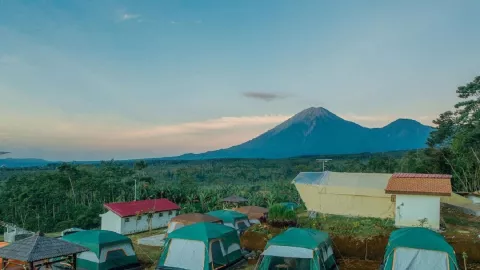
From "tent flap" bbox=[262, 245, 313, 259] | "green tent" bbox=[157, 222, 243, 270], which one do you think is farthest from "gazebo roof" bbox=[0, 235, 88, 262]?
"tent flap" bbox=[262, 245, 313, 259]

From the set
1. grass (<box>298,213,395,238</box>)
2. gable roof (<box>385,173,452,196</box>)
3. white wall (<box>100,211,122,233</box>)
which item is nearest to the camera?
grass (<box>298,213,395,238</box>)

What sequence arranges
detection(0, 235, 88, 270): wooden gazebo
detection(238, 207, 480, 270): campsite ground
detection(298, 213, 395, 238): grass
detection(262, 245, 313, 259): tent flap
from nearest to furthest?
detection(0, 235, 88, 270): wooden gazebo → detection(262, 245, 313, 259): tent flap → detection(238, 207, 480, 270): campsite ground → detection(298, 213, 395, 238): grass

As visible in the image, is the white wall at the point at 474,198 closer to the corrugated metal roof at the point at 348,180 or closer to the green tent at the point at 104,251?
the corrugated metal roof at the point at 348,180

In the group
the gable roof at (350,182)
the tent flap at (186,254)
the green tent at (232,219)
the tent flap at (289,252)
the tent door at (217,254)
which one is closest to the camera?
the tent flap at (289,252)

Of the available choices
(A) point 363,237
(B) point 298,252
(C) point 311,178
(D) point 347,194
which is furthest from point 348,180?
(B) point 298,252

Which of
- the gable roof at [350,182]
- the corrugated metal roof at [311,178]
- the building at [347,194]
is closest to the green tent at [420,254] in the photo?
the building at [347,194]

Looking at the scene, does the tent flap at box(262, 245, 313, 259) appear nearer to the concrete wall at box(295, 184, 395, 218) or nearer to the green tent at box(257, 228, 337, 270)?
the green tent at box(257, 228, 337, 270)

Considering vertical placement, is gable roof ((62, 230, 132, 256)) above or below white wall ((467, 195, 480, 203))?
below
